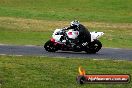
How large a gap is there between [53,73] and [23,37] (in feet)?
58.4

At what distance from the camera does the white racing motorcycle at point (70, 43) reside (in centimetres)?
2523

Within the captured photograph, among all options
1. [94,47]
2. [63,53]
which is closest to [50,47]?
[63,53]

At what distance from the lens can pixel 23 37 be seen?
33.4 m

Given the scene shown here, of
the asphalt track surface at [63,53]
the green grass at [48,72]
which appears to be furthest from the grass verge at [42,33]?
the green grass at [48,72]

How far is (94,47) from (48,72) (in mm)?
9582

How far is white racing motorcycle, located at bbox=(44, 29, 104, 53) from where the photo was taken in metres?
25.2

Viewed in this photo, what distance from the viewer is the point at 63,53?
81.6 ft

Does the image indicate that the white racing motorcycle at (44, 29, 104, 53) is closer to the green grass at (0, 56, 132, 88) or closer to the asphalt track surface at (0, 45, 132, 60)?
the asphalt track surface at (0, 45, 132, 60)

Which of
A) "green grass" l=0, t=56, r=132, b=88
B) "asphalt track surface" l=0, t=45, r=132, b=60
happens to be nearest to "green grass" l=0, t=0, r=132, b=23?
"asphalt track surface" l=0, t=45, r=132, b=60

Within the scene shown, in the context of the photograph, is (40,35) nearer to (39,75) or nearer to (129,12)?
(39,75)

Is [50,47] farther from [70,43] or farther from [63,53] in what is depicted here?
[70,43]

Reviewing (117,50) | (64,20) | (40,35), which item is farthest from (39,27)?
(117,50)

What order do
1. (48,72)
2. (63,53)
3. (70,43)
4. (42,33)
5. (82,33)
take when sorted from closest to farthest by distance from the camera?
(48,72)
(63,53)
(82,33)
(70,43)
(42,33)

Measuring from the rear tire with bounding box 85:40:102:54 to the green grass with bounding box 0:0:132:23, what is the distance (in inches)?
1053
